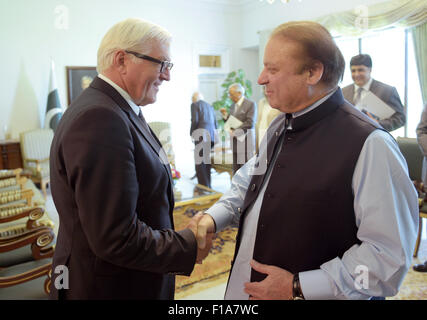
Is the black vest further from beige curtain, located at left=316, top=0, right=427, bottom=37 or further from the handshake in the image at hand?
beige curtain, located at left=316, top=0, right=427, bottom=37

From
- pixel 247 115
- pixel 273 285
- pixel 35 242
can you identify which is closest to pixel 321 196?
pixel 273 285

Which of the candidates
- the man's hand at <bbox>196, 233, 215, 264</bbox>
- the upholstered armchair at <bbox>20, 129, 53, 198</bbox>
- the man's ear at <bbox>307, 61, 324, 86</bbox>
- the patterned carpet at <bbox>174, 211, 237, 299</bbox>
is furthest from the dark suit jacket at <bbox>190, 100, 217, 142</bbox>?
the man's ear at <bbox>307, 61, 324, 86</bbox>

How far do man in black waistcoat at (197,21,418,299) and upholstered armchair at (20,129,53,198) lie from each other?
555 cm

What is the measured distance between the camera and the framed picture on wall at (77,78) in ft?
23.6

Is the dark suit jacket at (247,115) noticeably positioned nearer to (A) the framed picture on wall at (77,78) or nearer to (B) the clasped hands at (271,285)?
(A) the framed picture on wall at (77,78)

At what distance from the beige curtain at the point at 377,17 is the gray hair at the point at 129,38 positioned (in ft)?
18.6

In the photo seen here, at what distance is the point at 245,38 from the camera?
9.38m

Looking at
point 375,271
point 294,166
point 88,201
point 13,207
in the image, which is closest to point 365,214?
point 375,271

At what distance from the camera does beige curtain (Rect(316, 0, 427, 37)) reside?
5.41 metres

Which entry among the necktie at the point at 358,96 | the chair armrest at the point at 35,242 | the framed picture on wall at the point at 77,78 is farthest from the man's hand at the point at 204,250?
the framed picture on wall at the point at 77,78

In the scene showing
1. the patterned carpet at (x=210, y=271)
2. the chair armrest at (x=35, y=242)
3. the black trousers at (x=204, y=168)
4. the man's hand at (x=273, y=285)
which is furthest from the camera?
the black trousers at (x=204, y=168)

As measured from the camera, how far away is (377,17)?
19.4 ft
